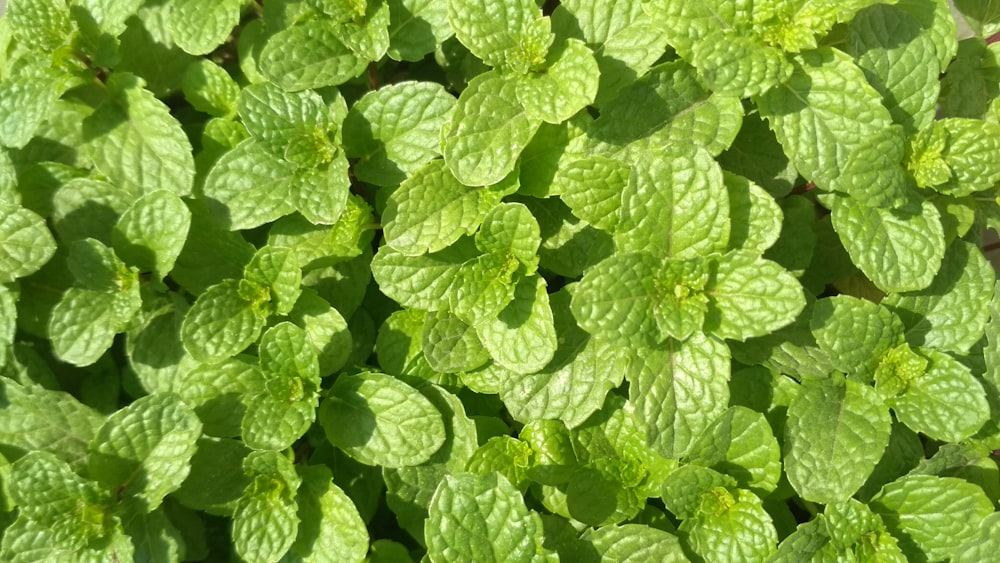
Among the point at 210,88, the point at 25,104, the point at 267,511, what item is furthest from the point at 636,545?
the point at 25,104

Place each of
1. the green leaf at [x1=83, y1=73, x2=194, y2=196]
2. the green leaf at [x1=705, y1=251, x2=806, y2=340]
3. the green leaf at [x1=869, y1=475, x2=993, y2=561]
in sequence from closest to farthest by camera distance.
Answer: the green leaf at [x1=705, y1=251, x2=806, y2=340] < the green leaf at [x1=869, y1=475, x2=993, y2=561] < the green leaf at [x1=83, y1=73, x2=194, y2=196]

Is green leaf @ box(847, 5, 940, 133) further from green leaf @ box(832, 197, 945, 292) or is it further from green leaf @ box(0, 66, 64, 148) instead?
green leaf @ box(0, 66, 64, 148)

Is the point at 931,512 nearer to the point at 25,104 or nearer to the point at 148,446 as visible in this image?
the point at 148,446

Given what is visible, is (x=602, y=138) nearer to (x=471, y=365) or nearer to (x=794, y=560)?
(x=471, y=365)

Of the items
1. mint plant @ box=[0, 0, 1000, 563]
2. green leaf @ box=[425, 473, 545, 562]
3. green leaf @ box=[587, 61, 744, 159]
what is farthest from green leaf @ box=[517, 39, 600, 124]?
green leaf @ box=[425, 473, 545, 562]

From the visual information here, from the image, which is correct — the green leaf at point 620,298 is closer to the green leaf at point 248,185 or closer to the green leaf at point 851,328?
the green leaf at point 851,328

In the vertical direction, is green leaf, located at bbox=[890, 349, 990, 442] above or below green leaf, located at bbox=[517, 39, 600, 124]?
below

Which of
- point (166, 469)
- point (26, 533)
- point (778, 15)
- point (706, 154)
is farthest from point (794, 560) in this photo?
point (26, 533)
